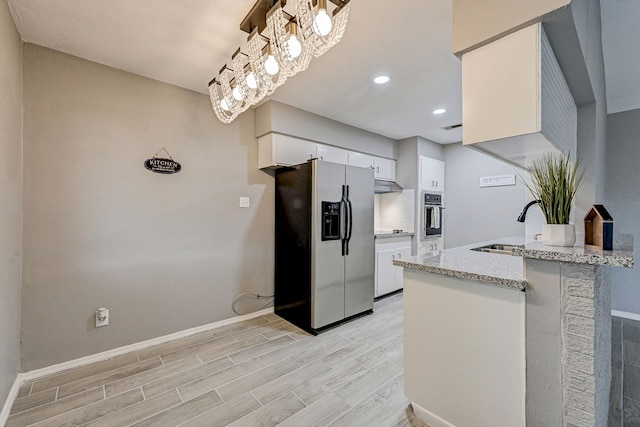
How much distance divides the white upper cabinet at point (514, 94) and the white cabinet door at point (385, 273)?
2.54 metres

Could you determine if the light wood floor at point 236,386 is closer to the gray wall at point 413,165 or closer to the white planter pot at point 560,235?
the white planter pot at point 560,235

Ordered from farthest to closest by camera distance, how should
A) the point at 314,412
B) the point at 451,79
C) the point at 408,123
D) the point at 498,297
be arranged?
the point at 408,123 < the point at 451,79 < the point at 314,412 < the point at 498,297

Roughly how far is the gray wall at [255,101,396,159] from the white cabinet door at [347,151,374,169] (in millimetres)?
71

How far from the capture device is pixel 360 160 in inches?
156

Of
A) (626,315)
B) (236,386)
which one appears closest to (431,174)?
(626,315)

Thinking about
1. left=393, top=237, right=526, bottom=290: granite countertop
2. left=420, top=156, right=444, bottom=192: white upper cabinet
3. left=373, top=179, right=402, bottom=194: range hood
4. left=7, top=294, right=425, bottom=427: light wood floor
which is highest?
left=420, top=156, right=444, bottom=192: white upper cabinet

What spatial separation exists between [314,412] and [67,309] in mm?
2101

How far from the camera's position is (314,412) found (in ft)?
5.64

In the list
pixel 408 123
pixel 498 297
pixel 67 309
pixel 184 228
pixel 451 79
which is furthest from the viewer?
pixel 408 123

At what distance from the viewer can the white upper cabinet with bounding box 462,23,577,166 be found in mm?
1152

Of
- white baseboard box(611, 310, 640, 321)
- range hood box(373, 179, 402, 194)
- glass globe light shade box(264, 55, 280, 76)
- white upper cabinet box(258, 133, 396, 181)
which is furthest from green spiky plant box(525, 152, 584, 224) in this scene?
white baseboard box(611, 310, 640, 321)

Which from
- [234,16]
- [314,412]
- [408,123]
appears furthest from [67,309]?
[408,123]

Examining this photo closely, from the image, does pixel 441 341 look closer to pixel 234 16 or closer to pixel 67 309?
pixel 234 16

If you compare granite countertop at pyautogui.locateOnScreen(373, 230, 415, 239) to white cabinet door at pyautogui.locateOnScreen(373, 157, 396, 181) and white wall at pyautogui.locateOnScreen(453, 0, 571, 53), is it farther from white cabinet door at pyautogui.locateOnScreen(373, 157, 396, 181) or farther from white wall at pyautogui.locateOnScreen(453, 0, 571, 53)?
white wall at pyautogui.locateOnScreen(453, 0, 571, 53)
